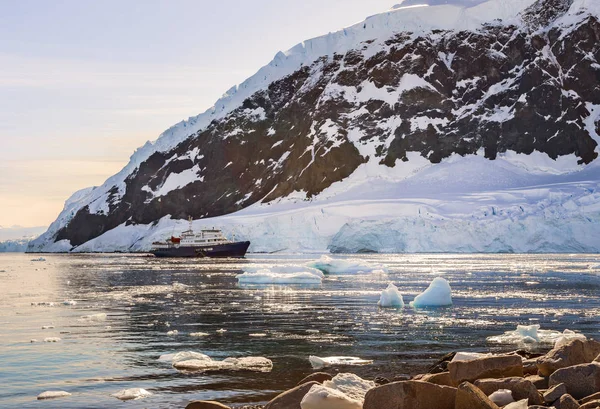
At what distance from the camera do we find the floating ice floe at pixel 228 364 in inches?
699

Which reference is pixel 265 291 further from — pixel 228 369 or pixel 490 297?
pixel 228 369

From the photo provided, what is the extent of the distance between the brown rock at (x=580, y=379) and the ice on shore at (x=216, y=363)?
292 inches

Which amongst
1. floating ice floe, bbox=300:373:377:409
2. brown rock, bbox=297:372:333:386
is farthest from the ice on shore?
floating ice floe, bbox=300:373:377:409

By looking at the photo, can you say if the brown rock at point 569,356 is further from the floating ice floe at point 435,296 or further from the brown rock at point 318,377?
the floating ice floe at point 435,296

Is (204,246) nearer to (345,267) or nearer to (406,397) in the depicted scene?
(345,267)

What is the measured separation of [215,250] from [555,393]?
113159 mm

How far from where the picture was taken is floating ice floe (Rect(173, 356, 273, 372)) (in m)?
17.8

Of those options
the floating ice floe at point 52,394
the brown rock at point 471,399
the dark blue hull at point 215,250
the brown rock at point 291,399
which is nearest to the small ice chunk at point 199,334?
the floating ice floe at point 52,394

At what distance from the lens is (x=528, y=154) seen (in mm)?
194125

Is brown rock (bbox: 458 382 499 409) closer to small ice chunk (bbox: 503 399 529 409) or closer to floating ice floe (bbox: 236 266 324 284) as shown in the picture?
small ice chunk (bbox: 503 399 529 409)

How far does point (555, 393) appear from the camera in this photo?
38.0 ft

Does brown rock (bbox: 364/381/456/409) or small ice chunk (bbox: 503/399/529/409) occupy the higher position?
brown rock (bbox: 364/381/456/409)

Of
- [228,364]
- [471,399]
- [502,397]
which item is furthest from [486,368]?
[228,364]

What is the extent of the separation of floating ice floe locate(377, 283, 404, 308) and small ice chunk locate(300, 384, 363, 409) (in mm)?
21748
